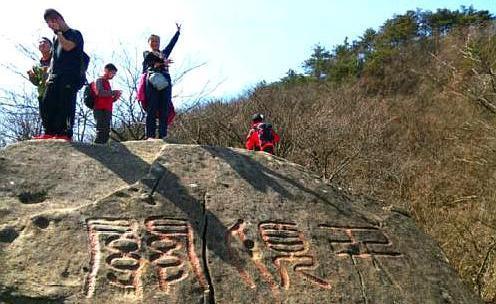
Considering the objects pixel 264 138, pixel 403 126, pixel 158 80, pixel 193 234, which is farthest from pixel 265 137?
pixel 403 126

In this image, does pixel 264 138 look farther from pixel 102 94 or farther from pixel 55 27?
pixel 55 27

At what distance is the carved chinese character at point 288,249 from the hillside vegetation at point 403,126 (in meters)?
3.21

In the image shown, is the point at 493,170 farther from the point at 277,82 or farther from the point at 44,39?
the point at 277,82

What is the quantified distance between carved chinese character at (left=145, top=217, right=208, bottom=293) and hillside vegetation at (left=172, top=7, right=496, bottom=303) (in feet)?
12.7

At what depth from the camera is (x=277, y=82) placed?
24.7 m

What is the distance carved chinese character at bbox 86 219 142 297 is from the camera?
3.45 metres

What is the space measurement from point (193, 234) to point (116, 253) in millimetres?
563

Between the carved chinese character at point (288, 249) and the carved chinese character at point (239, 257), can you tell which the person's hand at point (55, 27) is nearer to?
the carved chinese character at point (239, 257)

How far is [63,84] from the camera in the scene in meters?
4.99

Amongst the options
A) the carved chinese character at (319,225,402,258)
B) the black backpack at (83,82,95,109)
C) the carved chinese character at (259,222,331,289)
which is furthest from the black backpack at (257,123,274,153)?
the carved chinese character at (259,222,331,289)

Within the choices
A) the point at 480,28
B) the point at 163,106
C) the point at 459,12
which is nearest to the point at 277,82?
the point at 480,28

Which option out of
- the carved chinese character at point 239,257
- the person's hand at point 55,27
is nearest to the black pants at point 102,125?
the person's hand at point 55,27

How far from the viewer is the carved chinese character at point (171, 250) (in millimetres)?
3588

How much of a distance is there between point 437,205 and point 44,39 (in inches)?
353
